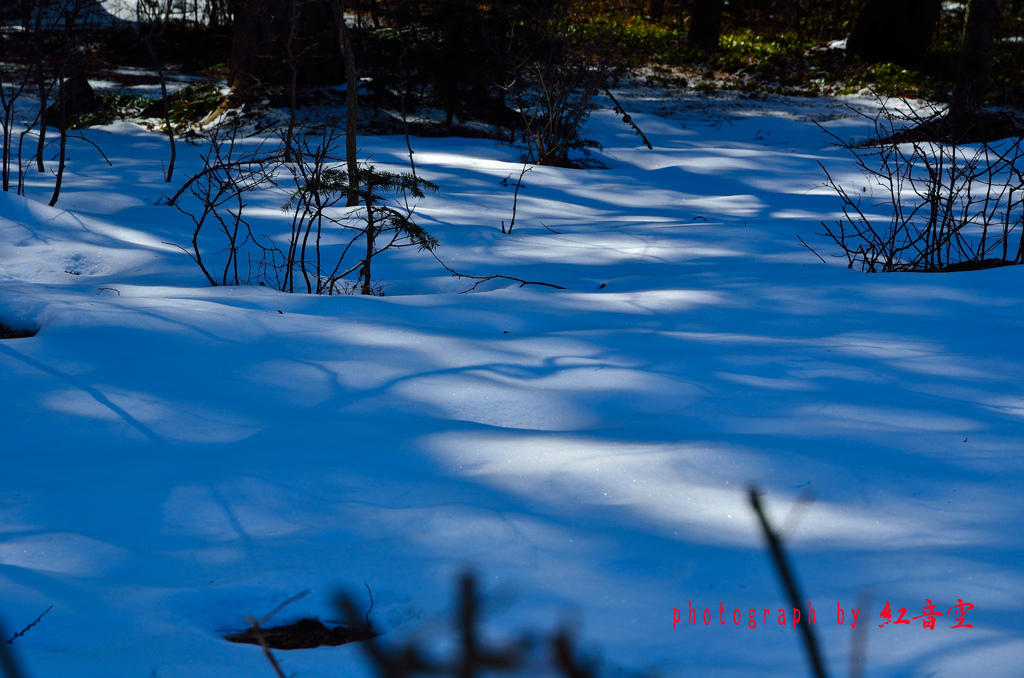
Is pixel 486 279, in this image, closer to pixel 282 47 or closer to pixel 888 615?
pixel 888 615

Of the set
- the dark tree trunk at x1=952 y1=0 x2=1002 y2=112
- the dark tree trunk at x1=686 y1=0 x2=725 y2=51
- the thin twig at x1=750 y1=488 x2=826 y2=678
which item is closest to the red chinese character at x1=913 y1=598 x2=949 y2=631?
the thin twig at x1=750 y1=488 x2=826 y2=678

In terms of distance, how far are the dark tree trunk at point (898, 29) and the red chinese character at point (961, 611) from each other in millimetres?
19329

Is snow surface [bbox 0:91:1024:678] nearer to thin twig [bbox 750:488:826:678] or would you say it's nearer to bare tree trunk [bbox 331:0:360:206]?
thin twig [bbox 750:488:826:678]

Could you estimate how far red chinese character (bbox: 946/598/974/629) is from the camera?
1.43 m

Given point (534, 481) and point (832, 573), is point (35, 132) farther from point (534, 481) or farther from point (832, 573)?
point (832, 573)

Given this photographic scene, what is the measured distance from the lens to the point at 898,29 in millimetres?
17719

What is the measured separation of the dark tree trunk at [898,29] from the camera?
17.6m

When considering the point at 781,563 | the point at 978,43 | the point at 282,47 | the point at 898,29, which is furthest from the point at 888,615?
the point at 898,29

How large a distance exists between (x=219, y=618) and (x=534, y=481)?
0.88 meters

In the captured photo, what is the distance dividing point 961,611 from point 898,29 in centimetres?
1963

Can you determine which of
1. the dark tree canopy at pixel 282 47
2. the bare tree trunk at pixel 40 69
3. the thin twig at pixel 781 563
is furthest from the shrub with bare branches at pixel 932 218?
the dark tree canopy at pixel 282 47

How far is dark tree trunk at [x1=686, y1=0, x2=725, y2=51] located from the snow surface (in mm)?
18261

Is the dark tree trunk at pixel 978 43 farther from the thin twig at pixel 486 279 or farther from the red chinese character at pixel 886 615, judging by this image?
the red chinese character at pixel 886 615

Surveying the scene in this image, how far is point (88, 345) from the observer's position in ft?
10.7
